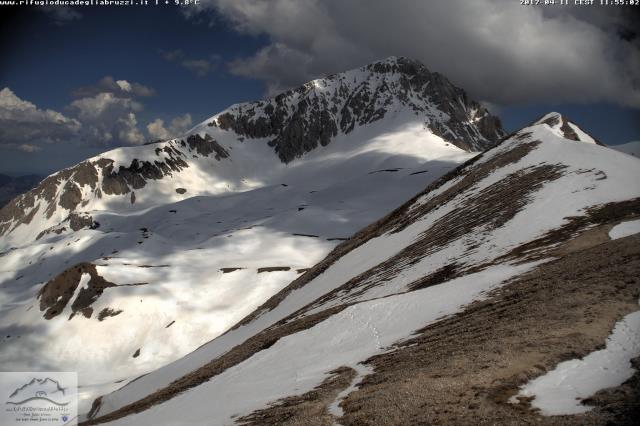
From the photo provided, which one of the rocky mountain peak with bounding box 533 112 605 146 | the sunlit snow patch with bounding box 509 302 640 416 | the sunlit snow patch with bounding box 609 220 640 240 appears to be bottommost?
the sunlit snow patch with bounding box 509 302 640 416

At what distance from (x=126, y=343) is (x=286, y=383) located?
63665 millimetres

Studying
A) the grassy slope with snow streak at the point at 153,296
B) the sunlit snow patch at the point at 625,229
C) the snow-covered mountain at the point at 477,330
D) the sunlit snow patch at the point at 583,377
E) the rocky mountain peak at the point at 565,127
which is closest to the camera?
the sunlit snow patch at the point at 583,377

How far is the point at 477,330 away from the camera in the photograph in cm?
1664

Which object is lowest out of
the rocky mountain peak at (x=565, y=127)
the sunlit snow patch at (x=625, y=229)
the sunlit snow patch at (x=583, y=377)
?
the sunlit snow patch at (x=583, y=377)

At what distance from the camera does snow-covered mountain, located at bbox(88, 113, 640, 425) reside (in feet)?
39.2

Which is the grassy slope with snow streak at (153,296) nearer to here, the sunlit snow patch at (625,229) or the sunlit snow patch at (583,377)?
the sunlit snow patch at (583,377)

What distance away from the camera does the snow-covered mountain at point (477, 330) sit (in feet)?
39.2

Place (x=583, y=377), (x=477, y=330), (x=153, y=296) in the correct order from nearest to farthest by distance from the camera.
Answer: (x=583, y=377) < (x=477, y=330) < (x=153, y=296)

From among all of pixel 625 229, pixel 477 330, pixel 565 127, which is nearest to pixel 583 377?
pixel 477 330

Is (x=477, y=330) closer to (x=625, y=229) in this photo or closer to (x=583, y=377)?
(x=583, y=377)

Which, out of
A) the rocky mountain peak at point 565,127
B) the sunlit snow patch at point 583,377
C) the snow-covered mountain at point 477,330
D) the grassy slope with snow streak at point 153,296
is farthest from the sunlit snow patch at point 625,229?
the grassy slope with snow streak at point 153,296

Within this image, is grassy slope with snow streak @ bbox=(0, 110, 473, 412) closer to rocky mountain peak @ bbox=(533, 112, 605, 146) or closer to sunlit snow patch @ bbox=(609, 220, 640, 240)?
rocky mountain peak @ bbox=(533, 112, 605, 146)

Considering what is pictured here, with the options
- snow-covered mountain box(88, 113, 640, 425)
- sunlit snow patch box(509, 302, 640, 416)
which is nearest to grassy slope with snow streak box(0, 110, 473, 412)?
snow-covered mountain box(88, 113, 640, 425)

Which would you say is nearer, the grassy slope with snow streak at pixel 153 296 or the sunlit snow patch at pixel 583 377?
the sunlit snow patch at pixel 583 377
